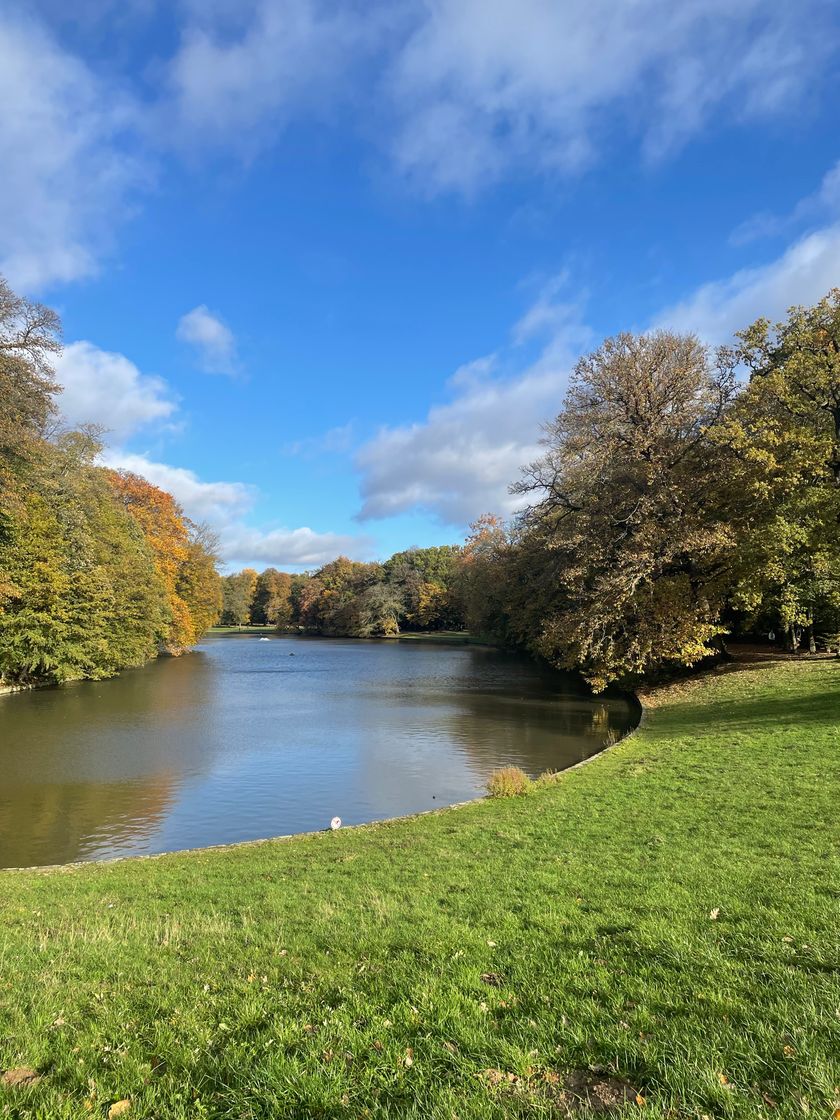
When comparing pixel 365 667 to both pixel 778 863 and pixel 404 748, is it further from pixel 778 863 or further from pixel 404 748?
pixel 778 863

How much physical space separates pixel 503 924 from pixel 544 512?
25164mm

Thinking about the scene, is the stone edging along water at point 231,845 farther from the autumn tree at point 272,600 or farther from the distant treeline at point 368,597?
the autumn tree at point 272,600

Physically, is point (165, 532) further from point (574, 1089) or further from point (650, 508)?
point (574, 1089)

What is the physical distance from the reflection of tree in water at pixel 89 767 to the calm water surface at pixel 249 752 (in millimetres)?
57

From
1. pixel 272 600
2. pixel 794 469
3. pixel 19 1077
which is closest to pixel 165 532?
pixel 794 469

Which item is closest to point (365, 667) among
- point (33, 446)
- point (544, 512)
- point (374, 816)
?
point (544, 512)

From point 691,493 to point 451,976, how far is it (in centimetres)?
2508

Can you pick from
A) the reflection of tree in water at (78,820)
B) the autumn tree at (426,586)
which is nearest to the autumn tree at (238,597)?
the autumn tree at (426,586)

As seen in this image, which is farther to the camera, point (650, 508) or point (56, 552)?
point (56, 552)

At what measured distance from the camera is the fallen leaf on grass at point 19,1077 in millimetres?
3455

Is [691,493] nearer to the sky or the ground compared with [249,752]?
nearer to the sky

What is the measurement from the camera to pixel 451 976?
4555 mm

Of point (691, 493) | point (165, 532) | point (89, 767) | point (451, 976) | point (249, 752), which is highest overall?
point (165, 532)

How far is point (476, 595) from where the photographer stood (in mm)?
67688
